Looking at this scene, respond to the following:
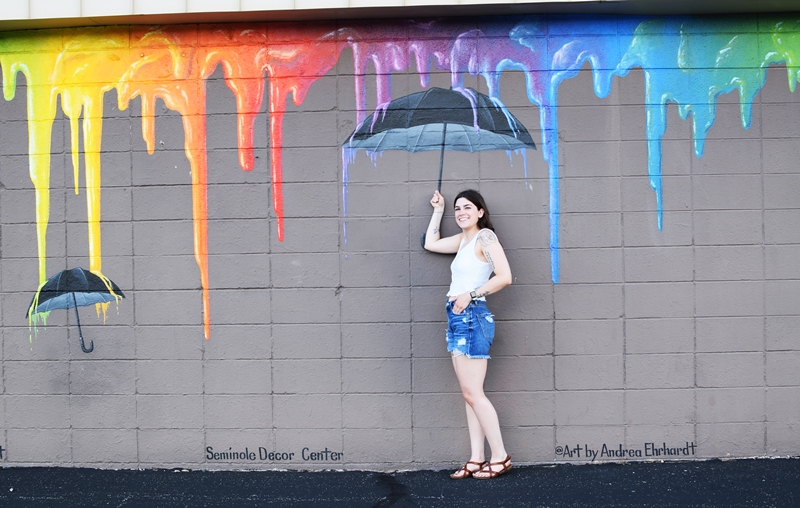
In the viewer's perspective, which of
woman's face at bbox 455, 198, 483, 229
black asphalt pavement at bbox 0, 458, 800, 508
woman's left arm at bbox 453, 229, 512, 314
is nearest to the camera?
black asphalt pavement at bbox 0, 458, 800, 508

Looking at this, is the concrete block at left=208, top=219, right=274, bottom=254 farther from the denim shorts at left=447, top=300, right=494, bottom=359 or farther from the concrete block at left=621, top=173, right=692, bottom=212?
the concrete block at left=621, top=173, right=692, bottom=212

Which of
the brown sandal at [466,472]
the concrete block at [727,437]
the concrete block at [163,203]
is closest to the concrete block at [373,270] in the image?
the concrete block at [163,203]

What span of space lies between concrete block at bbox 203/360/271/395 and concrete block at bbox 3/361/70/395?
95 cm

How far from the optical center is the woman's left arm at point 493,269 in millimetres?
3936

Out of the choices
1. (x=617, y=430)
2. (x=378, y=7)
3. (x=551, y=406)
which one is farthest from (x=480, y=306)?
(x=378, y=7)

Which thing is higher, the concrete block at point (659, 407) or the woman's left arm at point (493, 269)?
the woman's left arm at point (493, 269)

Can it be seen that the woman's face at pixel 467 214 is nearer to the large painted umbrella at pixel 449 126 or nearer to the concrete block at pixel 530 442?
the large painted umbrella at pixel 449 126

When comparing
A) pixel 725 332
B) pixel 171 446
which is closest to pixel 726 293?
pixel 725 332

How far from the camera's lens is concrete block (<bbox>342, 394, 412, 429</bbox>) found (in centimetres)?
436

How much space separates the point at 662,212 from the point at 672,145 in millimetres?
431

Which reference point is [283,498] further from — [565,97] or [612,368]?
[565,97]

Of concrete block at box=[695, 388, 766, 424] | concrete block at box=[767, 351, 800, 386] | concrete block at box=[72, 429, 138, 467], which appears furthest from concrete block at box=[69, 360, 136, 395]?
concrete block at box=[767, 351, 800, 386]

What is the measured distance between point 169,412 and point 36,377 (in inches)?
35.6

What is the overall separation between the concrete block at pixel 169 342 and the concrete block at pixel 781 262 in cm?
356
